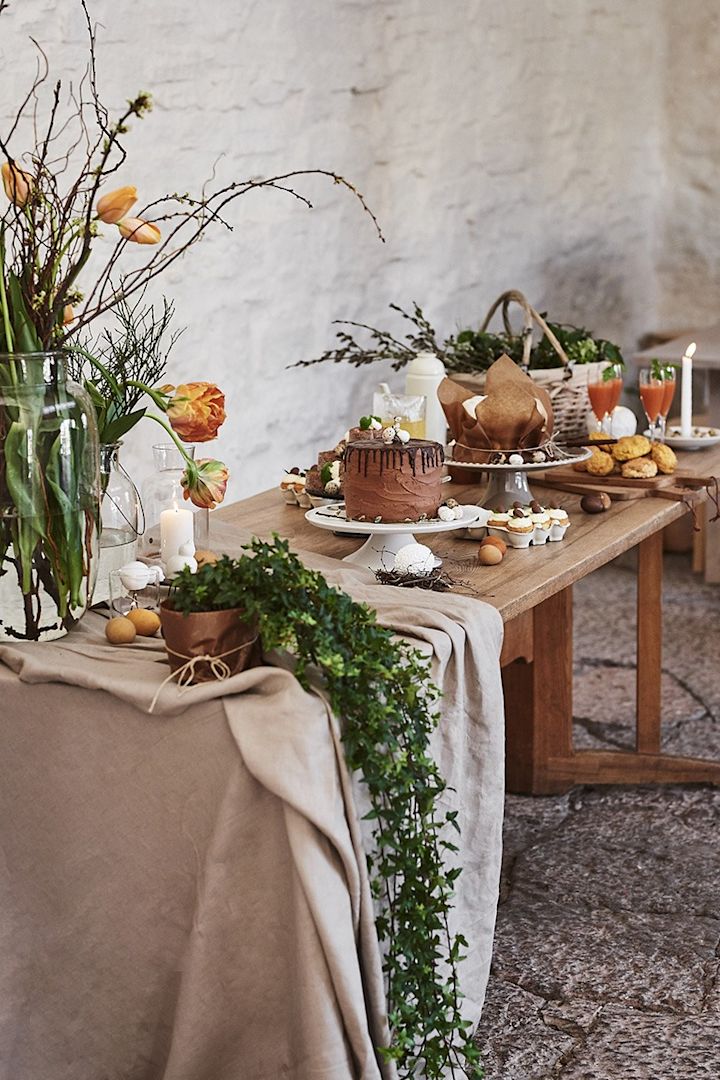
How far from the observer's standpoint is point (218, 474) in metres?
1.87

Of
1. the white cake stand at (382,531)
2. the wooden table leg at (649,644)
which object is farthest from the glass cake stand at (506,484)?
the wooden table leg at (649,644)

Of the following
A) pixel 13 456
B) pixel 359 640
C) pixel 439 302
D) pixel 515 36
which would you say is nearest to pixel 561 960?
pixel 359 640

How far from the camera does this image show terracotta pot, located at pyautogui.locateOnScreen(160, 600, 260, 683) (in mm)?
1619

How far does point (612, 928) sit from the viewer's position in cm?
248

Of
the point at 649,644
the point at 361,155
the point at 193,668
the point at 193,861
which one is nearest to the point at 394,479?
the point at 193,668

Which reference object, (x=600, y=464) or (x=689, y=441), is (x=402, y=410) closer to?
(x=600, y=464)

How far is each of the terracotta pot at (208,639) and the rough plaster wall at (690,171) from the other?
4465mm

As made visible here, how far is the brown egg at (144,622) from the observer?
6.08 feet

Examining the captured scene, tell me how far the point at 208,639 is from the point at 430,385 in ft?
4.06

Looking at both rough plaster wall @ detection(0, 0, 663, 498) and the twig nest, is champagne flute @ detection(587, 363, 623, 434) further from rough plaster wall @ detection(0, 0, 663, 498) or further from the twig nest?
rough plaster wall @ detection(0, 0, 663, 498)

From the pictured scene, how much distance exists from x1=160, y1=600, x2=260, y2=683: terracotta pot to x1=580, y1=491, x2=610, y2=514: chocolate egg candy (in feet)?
2.98

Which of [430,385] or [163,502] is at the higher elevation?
[430,385]

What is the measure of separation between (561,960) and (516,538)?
0.78 meters

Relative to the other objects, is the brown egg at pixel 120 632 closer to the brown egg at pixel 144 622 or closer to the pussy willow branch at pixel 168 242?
the brown egg at pixel 144 622
